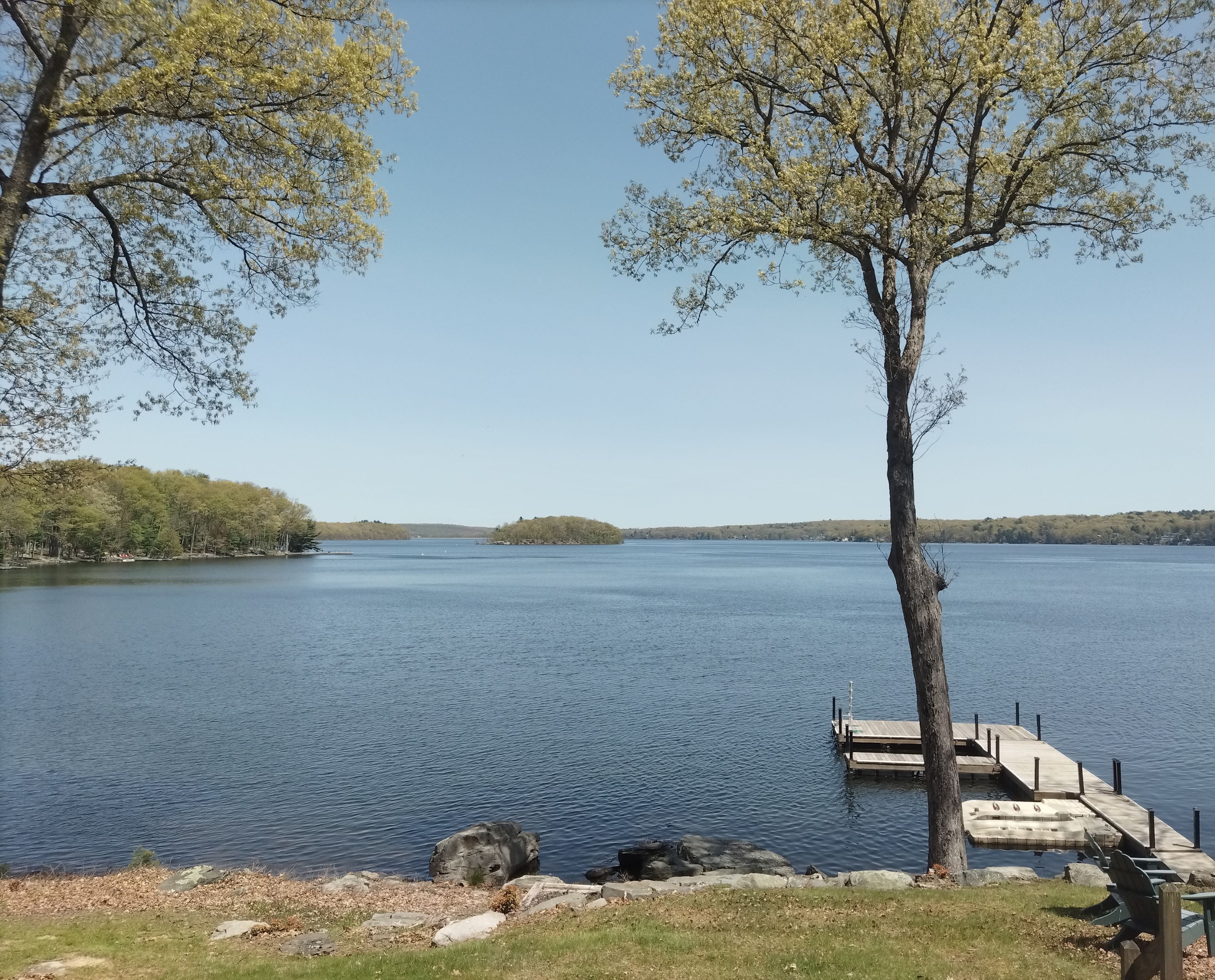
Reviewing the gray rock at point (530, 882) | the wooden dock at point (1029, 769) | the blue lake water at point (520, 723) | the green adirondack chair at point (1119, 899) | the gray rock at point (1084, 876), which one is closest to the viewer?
the green adirondack chair at point (1119, 899)

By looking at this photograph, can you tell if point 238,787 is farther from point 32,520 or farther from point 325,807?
point 32,520

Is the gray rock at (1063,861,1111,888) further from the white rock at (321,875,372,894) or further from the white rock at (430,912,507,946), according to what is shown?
the white rock at (321,875,372,894)

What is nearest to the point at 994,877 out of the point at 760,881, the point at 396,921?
the point at 760,881

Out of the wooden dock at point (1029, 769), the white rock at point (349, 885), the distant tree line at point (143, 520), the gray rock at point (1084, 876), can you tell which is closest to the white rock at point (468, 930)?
the white rock at point (349, 885)

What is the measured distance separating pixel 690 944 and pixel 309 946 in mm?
5397

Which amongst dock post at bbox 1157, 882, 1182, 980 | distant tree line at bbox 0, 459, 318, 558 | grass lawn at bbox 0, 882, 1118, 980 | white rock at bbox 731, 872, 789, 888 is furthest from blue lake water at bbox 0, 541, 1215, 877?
distant tree line at bbox 0, 459, 318, 558

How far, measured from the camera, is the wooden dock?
2169 cm

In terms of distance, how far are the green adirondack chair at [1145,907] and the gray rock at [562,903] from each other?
721 centimetres

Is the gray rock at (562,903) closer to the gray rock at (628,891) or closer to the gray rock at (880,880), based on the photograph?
the gray rock at (628,891)

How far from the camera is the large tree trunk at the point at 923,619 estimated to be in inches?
591

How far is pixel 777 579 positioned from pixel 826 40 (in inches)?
5422

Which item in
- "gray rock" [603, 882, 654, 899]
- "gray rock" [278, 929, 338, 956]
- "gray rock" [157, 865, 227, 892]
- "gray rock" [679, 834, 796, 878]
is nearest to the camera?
"gray rock" [278, 929, 338, 956]

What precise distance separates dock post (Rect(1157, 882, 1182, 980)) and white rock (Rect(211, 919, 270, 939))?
37.6 ft

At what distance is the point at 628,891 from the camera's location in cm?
1405
